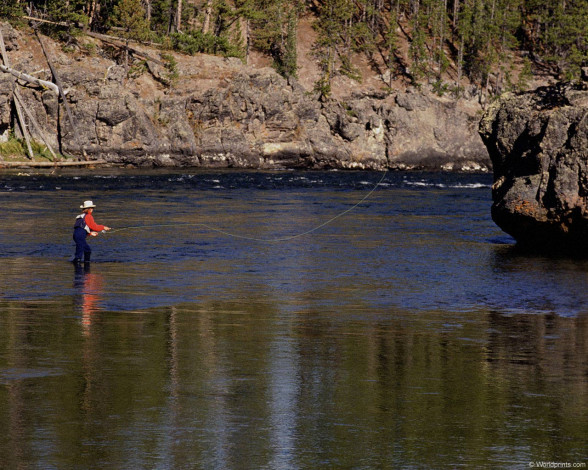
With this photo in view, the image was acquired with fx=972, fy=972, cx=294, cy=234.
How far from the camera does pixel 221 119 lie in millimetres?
72438

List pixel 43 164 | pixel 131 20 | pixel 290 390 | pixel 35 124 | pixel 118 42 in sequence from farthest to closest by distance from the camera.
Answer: pixel 118 42 < pixel 131 20 < pixel 35 124 < pixel 43 164 < pixel 290 390

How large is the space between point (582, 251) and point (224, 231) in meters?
10.1

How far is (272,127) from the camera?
246ft

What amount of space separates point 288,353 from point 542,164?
505 inches

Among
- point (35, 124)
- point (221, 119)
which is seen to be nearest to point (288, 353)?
point (35, 124)

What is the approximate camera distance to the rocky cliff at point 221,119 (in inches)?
2682

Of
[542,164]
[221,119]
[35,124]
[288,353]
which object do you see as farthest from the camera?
[221,119]

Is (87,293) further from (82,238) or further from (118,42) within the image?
(118,42)

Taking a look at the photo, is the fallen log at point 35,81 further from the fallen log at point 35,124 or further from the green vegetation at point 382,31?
the green vegetation at point 382,31

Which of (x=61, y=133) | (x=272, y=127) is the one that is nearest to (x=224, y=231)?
(x=61, y=133)

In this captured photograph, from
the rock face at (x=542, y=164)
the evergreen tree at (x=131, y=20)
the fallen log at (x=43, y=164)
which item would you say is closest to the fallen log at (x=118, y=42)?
the evergreen tree at (x=131, y=20)

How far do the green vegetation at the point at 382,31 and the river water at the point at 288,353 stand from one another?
5679 cm

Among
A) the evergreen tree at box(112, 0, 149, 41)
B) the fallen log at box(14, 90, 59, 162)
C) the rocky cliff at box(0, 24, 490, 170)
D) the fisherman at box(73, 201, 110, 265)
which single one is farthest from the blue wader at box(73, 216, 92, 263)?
the evergreen tree at box(112, 0, 149, 41)

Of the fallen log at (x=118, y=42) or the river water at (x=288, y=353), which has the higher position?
the fallen log at (x=118, y=42)
